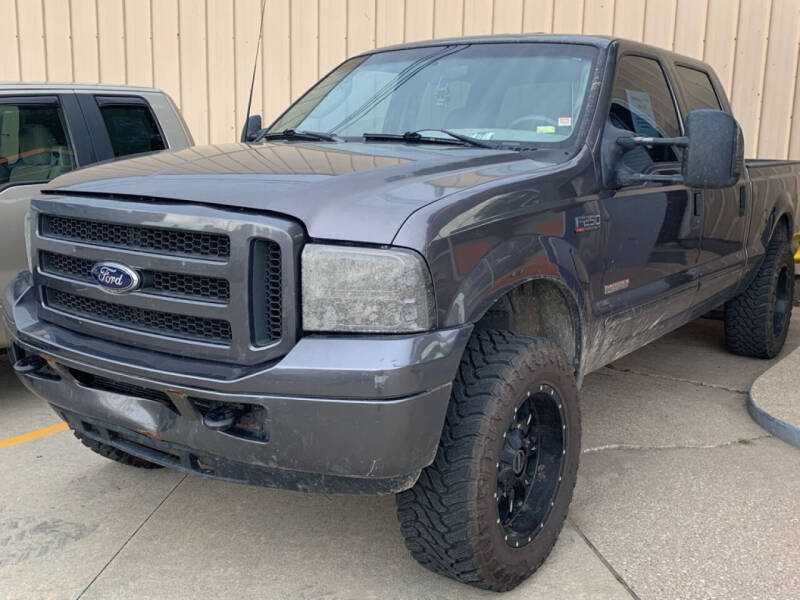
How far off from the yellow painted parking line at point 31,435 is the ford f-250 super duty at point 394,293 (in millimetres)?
807

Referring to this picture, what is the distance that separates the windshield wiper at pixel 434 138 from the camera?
335cm

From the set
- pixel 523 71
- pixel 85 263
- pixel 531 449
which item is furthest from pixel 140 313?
pixel 523 71

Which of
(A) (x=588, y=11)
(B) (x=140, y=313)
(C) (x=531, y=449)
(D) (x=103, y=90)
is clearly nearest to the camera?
(B) (x=140, y=313)

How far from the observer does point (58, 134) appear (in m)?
4.75

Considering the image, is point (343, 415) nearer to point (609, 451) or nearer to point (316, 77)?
point (609, 451)

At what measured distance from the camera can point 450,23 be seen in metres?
8.05

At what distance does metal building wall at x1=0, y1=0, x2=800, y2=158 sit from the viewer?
773cm

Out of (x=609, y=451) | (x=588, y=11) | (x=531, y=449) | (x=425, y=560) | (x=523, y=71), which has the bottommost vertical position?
(x=609, y=451)

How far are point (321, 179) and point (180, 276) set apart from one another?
1.71 feet

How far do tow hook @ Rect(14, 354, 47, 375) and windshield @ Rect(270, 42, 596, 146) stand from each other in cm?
162

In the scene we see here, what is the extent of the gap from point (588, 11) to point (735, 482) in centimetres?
554

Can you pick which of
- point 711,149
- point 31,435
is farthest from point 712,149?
point 31,435

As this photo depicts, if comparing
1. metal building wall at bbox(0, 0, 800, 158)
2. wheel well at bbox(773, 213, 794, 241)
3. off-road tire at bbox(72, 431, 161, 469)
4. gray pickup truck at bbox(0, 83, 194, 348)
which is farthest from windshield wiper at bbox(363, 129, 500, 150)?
metal building wall at bbox(0, 0, 800, 158)

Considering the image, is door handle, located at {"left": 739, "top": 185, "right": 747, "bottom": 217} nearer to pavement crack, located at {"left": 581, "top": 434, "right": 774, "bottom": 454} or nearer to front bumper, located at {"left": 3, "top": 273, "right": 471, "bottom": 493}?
pavement crack, located at {"left": 581, "top": 434, "right": 774, "bottom": 454}
